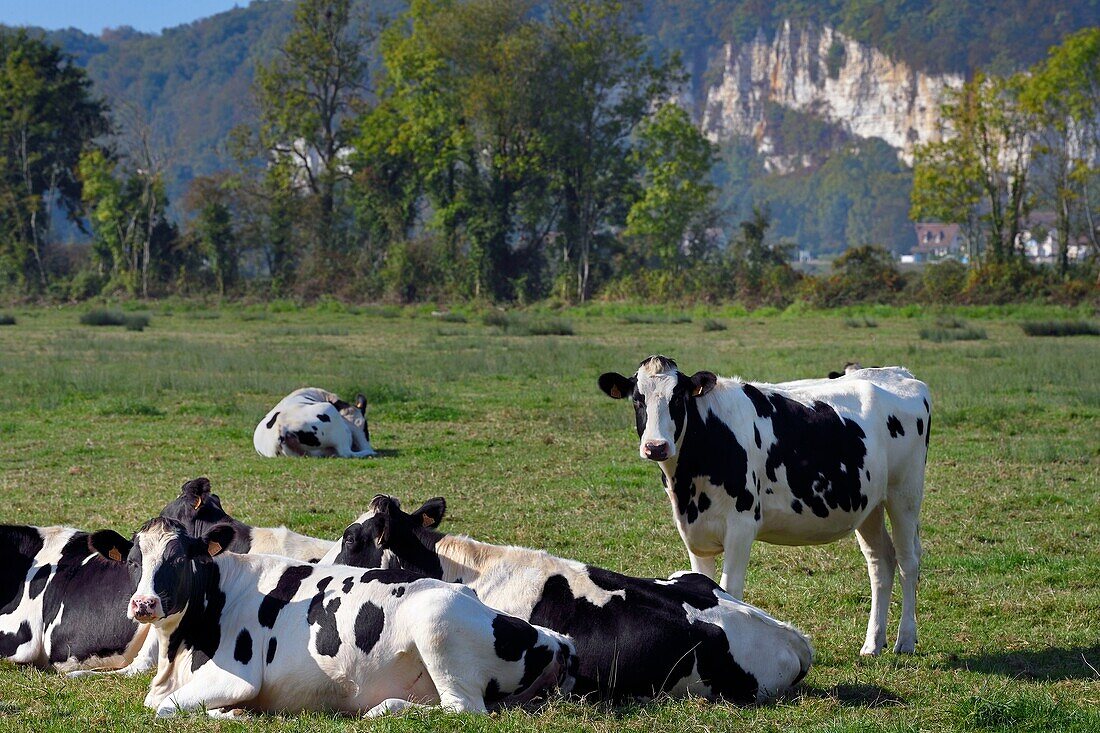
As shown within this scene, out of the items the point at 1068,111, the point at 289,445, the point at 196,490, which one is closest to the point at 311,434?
the point at 289,445

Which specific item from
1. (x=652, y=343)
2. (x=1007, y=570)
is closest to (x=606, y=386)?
(x=1007, y=570)

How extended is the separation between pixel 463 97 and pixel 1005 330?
29.5 metres

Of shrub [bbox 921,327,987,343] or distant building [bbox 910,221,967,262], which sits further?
distant building [bbox 910,221,967,262]

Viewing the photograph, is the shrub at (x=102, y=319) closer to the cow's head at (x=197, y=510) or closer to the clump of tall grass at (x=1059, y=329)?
the clump of tall grass at (x=1059, y=329)

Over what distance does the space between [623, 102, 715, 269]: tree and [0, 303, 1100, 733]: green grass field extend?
1089 inches

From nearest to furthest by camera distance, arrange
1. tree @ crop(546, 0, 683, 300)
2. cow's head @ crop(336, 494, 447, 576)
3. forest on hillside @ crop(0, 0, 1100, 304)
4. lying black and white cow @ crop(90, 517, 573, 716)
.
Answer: lying black and white cow @ crop(90, 517, 573, 716) → cow's head @ crop(336, 494, 447, 576) → forest on hillside @ crop(0, 0, 1100, 304) → tree @ crop(546, 0, 683, 300)

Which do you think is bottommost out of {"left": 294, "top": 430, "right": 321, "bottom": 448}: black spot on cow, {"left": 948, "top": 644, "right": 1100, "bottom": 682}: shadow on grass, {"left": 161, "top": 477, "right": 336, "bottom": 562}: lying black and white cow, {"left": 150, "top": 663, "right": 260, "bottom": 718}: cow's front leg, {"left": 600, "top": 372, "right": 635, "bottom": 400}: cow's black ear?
{"left": 948, "top": 644, "right": 1100, "bottom": 682}: shadow on grass

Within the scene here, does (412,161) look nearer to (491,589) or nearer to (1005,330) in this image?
(1005,330)

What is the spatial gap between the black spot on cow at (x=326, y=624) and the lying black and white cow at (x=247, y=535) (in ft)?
4.12

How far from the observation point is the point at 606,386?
26.8 ft

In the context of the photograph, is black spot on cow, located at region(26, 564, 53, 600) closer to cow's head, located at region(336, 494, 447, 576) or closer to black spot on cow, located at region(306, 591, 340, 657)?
cow's head, located at region(336, 494, 447, 576)

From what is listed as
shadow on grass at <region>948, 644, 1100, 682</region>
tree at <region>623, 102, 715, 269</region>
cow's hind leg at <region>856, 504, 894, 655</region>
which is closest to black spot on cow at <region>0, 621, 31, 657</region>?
cow's hind leg at <region>856, 504, 894, 655</region>

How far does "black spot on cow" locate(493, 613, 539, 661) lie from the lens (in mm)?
6207

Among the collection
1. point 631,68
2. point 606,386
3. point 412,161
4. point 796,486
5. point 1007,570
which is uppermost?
point 631,68
